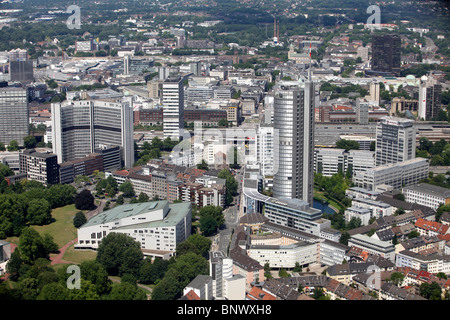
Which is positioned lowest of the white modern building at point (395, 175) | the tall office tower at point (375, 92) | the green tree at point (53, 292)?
the green tree at point (53, 292)

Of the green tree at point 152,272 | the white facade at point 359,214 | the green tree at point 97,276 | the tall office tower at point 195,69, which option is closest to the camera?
the green tree at point 97,276

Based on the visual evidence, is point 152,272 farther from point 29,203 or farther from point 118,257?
point 29,203

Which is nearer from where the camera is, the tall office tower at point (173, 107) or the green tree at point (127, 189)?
the green tree at point (127, 189)

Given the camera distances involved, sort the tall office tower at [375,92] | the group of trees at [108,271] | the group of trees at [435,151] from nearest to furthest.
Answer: the group of trees at [108,271], the group of trees at [435,151], the tall office tower at [375,92]

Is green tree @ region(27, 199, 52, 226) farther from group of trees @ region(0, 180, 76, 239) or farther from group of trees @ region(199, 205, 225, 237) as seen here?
group of trees @ region(199, 205, 225, 237)

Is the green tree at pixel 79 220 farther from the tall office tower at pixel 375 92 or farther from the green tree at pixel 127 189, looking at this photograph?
the tall office tower at pixel 375 92

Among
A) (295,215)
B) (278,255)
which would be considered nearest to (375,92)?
(295,215)

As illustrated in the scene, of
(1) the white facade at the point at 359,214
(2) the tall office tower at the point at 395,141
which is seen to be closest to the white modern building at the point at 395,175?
(2) the tall office tower at the point at 395,141
